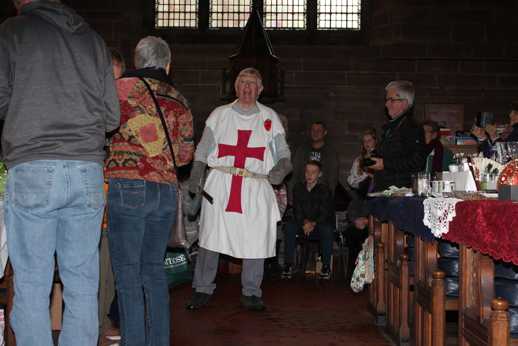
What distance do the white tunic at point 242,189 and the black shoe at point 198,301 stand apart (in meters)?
0.35

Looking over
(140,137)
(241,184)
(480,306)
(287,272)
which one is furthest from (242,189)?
(480,306)

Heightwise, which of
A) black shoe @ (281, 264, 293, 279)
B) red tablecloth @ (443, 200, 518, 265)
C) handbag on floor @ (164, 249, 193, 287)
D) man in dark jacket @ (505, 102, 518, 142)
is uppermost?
man in dark jacket @ (505, 102, 518, 142)

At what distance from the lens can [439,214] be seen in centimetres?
334

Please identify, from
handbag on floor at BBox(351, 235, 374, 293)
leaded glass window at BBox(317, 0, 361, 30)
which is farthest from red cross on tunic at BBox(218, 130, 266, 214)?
leaded glass window at BBox(317, 0, 361, 30)

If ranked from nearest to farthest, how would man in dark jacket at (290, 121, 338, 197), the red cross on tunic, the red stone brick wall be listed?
1. the red cross on tunic
2. man in dark jacket at (290, 121, 338, 197)
3. the red stone brick wall

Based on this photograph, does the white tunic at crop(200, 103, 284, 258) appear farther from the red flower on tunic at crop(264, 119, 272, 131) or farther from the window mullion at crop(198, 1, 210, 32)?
the window mullion at crop(198, 1, 210, 32)

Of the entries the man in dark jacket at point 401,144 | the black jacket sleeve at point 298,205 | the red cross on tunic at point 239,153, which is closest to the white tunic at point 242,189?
the red cross on tunic at point 239,153

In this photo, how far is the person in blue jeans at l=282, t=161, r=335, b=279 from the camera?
25.4ft

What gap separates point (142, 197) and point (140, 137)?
0.93 ft

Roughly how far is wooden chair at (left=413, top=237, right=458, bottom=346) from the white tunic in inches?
78.0

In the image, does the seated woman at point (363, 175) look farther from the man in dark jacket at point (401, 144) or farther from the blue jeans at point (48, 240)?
the blue jeans at point (48, 240)

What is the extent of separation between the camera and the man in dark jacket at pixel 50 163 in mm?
2770

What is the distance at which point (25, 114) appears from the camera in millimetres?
2795

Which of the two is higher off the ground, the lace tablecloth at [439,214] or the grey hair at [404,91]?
the grey hair at [404,91]
